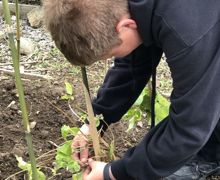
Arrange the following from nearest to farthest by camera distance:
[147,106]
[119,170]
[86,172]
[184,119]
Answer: [184,119] → [119,170] → [86,172] → [147,106]

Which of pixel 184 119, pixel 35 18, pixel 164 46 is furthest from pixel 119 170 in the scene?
pixel 35 18

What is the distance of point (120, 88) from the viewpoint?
181cm

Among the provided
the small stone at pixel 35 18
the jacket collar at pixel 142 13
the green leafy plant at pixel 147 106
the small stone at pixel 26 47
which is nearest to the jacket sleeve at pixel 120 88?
the green leafy plant at pixel 147 106

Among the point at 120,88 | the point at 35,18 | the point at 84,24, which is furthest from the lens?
the point at 35,18

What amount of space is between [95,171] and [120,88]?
34 centimetres

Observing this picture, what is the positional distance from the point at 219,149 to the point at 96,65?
3.44ft

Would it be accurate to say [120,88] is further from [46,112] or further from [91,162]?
[46,112]

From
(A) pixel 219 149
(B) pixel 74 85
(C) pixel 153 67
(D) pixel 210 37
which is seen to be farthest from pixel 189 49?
(B) pixel 74 85

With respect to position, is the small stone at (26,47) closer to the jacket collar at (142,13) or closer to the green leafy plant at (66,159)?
the green leafy plant at (66,159)

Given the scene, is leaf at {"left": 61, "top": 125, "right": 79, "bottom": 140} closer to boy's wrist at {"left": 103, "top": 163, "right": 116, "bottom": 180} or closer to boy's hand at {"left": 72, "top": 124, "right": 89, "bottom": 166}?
boy's hand at {"left": 72, "top": 124, "right": 89, "bottom": 166}

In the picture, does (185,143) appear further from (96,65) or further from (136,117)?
(96,65)

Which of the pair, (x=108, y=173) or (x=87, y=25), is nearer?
(x=87, y=25)

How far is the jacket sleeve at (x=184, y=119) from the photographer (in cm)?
133

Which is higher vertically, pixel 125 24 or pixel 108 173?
pixel 125 24
